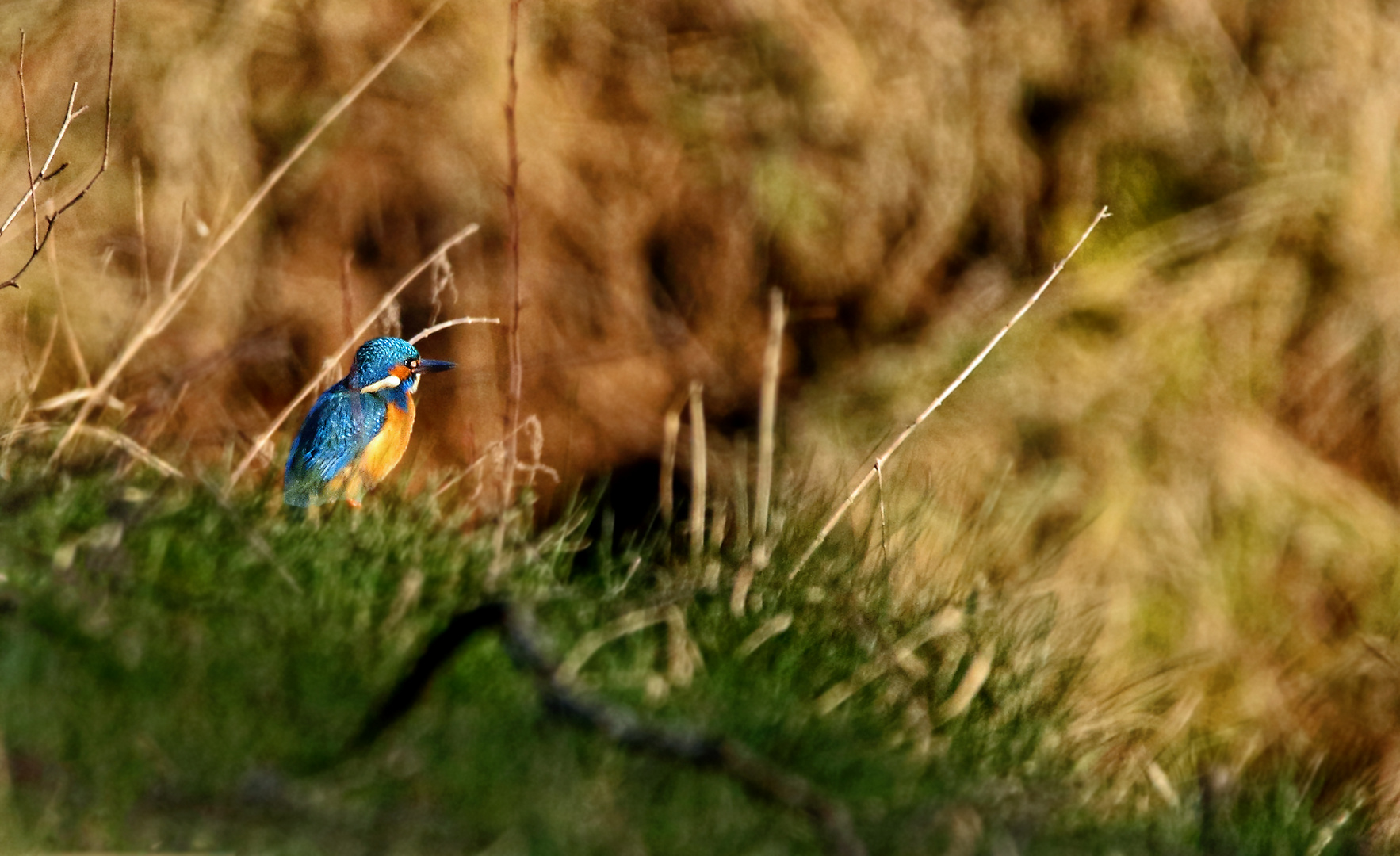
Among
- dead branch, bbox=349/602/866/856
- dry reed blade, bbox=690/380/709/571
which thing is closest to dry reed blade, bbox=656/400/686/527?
dry reed blade, bbox=690/380/709/571

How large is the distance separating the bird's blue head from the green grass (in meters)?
0.15

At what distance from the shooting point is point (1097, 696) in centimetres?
174

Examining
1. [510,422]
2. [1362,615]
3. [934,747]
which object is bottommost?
[1362,615]

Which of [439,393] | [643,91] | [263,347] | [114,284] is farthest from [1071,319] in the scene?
[114,284]

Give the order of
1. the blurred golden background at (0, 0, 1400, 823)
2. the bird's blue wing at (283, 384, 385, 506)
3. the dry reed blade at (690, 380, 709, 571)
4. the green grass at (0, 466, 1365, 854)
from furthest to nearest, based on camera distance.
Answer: the blurred golden background at (0, 0, 1400, 823), the dry reed blade at (690, 380, 709, 571), the bird's blue wing at (283, 384, 385, 506), the green grass at (0, 466, 1365, 854)

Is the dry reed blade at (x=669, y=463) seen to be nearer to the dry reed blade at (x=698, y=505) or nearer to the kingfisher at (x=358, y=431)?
the dry reed blade at (x=698, y=505)

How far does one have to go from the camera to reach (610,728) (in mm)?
1166

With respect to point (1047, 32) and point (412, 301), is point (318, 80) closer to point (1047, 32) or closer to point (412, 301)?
point (412, 301)

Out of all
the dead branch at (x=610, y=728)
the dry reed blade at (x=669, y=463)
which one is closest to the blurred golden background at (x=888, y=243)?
the dry reed blade at (x=669, y=463)

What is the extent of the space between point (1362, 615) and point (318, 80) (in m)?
3.01

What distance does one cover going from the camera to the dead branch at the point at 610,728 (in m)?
1.13

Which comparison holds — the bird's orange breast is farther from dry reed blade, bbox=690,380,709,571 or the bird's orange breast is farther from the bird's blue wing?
dry reed blade, bbox=690,380,709,571

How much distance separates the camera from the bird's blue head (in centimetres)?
148

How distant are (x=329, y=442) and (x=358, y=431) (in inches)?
1.3
